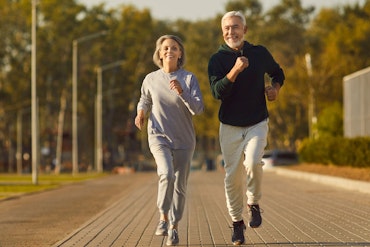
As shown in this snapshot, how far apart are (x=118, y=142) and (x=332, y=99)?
46683mm

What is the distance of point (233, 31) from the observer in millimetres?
11234

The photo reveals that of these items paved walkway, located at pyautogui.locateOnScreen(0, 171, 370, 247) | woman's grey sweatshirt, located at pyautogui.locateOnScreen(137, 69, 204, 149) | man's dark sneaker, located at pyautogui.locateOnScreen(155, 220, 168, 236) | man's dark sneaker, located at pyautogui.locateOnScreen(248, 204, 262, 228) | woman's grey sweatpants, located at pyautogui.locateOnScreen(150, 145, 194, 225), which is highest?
woman's grey sweatshirt, located at pyautogui.locateOnScreen(137, 69, 204, 149)

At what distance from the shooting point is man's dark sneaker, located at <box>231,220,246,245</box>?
11.9m

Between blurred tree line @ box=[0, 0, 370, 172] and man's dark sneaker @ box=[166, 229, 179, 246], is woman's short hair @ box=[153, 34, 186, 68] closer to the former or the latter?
man's dark sneaker @ box=[166, 229, 179, 246]

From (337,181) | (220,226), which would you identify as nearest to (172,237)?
(220,226)

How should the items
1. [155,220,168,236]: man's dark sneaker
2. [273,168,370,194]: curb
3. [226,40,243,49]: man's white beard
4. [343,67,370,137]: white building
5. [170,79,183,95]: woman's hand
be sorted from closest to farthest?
1. [226,40,243,49]: man's white beard
2. [170,79,183,95]: woman's hand
3. [155,220,168,236]: man's dark sneaker
4. [273,168,370,194]: curb
5. [343,67,370,137]: white building

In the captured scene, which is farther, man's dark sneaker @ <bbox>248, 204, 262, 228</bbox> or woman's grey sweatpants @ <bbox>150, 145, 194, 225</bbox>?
woman's grey sweatpants @ <bbox>150, 145, 194, 225</bbox>

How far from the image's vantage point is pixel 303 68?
238 ft

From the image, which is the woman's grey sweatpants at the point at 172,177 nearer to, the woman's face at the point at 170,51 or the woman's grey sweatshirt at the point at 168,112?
the woman's grey sweatshirt at the point at 168,112

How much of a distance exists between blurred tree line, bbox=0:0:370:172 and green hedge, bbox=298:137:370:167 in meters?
31.7

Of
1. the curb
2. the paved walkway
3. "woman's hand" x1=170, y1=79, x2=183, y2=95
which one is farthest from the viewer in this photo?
the curb

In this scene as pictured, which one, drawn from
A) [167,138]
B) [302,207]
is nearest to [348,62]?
[302,207]

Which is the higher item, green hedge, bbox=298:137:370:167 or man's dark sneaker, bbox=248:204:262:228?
green hedge, bbox=298:137:370:167

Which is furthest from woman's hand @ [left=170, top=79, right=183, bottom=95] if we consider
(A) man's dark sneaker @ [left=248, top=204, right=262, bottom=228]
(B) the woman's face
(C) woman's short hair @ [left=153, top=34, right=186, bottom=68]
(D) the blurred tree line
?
(D) the blurred tree line
